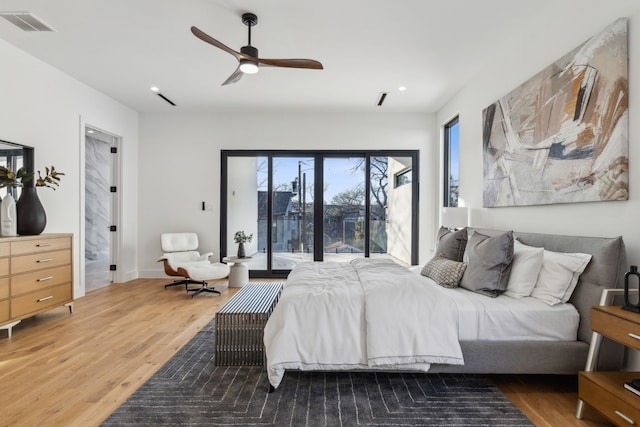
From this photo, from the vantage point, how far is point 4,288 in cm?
285

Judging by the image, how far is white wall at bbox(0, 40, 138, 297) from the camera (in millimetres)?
3404

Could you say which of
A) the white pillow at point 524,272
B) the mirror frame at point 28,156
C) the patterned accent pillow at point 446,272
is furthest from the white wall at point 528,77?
the mirror frame at point 28,156

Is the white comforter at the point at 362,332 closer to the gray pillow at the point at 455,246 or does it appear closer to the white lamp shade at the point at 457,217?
the gray pillow at the point at 455,246

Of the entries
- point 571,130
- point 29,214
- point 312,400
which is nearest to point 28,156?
point 29,214

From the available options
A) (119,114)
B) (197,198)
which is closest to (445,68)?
(197,198)

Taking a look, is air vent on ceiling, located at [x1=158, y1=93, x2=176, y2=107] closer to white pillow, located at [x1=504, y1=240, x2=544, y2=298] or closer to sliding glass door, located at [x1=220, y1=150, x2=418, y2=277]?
sliding glass door, located at [x1=220, y1=150, x2=418, y2=277]

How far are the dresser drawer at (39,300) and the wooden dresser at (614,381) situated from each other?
172 inches

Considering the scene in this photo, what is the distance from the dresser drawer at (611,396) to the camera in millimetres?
1468

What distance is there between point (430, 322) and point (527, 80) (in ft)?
7.84

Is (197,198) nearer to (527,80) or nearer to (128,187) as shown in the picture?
(128,187)

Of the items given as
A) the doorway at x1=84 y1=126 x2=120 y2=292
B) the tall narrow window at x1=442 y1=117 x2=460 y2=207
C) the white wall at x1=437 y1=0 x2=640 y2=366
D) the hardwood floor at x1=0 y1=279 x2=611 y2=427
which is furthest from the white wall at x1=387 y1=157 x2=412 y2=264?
the doorway at x1=84 y1=126 x2=120 y2=292

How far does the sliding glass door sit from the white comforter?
3523mm

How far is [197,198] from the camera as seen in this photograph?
559cm

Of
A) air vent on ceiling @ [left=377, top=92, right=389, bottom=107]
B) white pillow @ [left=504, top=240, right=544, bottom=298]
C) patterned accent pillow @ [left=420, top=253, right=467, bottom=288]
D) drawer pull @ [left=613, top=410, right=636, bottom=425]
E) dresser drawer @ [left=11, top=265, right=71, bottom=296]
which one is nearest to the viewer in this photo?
drawer pull @ [left=613, top=410, right=636, bottom=425]
